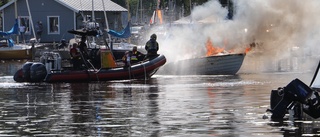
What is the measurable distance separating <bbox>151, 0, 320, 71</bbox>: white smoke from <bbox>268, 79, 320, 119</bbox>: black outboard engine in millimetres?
17514

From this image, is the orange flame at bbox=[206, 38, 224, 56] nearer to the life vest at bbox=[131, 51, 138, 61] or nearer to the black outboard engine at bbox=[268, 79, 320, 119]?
the life vest at bbox=[131, 51, 138, 61]

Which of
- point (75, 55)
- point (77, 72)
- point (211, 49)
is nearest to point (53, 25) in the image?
point (211, 49)

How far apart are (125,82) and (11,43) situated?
27042 mm

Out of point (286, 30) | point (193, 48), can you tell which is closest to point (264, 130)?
point (286, 30)

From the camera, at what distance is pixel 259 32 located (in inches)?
1614

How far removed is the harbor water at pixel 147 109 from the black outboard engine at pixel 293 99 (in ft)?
1.03

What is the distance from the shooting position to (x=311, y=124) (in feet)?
66.1

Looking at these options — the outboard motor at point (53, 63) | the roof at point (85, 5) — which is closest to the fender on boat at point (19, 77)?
the outboard motor at point (53, 63)

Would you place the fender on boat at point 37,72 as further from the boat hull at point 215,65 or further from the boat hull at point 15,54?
the boat hull at point 15,54

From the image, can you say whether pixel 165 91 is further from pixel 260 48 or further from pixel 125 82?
pixel 260 48

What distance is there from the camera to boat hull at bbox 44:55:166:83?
35.0 m

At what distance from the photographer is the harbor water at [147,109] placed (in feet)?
64.6

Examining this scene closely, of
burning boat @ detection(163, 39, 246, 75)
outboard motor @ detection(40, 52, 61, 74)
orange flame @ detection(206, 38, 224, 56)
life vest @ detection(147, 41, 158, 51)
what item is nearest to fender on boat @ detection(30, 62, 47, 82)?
outboard motor @ detection(40, 52, 61, 74)

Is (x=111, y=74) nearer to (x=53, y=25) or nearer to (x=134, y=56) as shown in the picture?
(x=134, y=56)
